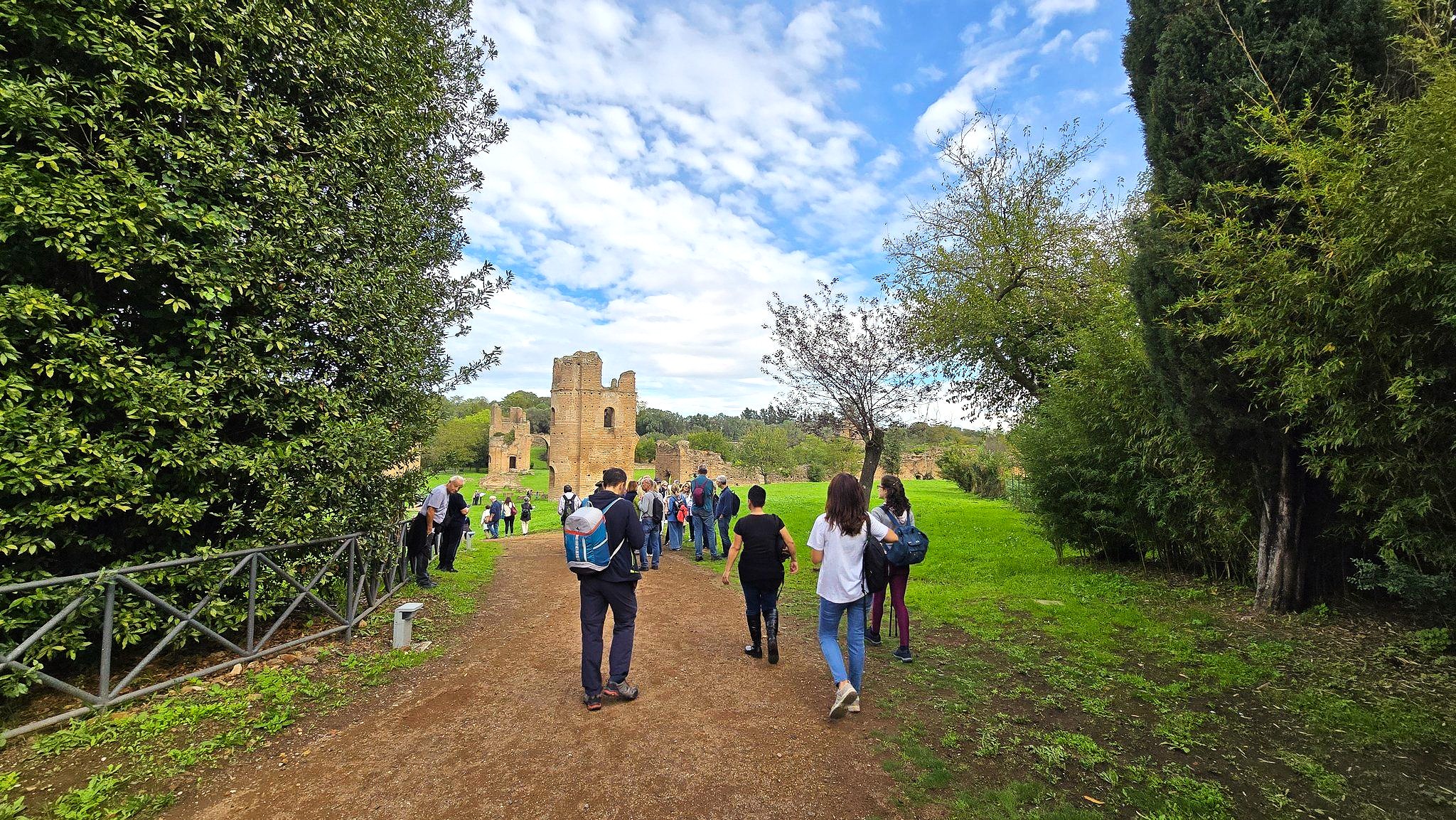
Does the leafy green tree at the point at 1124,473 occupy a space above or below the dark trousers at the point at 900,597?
above

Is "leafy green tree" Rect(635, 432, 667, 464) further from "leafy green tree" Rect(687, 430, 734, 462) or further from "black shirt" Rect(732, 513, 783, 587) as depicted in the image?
"black shirt" Rect(732, 513, 783, 587)

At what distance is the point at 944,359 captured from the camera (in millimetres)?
12383

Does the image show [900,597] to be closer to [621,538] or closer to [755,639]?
[755,639]

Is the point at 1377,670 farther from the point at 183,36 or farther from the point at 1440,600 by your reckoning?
the point at 183,36

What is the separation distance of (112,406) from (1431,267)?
9.07 metres

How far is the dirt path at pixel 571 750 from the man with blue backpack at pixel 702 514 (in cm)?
509

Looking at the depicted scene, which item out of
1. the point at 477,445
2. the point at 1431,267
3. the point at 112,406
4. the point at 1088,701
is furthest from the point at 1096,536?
the point at 477,445

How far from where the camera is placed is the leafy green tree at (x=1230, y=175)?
5059 mm

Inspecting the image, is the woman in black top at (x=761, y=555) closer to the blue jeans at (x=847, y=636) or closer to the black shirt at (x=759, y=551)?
the black shirt at (x=759, y=551)

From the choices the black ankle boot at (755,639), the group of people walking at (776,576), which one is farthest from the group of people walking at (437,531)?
the black ankle boot at (755,639)

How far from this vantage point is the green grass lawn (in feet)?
9.97

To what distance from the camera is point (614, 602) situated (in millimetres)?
4477

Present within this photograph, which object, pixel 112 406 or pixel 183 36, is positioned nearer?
pixel 112 406

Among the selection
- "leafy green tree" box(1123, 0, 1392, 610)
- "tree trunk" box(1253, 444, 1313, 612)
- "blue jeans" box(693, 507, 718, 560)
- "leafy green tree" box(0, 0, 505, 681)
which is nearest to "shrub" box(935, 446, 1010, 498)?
"blue jeans" box(693, 507, 718, 560)
